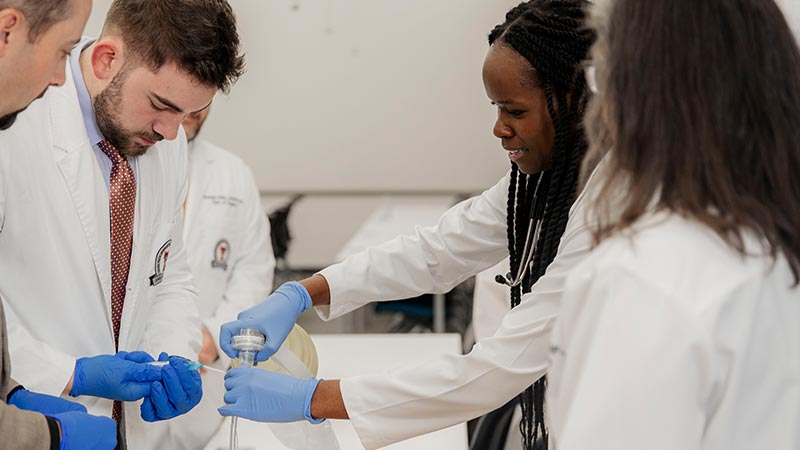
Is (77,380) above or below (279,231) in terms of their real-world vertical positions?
above

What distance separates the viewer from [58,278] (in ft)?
4.71

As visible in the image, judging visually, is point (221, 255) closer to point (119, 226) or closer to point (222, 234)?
point (222, 234)

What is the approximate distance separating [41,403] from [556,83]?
37.5 inches

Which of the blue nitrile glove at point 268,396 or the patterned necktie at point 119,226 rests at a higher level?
the patterned necktie at point 119,226

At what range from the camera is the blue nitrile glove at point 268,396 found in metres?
1.31

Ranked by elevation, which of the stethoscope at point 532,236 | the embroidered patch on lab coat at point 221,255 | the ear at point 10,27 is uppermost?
the ear at point 10,27

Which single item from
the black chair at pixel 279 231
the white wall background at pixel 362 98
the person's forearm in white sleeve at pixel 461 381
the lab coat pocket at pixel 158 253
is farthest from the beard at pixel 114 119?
the white wall background at pixel 362 98

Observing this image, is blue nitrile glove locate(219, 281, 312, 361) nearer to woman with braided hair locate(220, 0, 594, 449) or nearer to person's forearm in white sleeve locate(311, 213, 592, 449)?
woman with braided hair locate(220, 0, 594, 449)

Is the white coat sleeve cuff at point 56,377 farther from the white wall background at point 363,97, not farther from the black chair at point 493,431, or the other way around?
the white wall background at point 363,97

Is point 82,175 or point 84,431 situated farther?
point 82,175

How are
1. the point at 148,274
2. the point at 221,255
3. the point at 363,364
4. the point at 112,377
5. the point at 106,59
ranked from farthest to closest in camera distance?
the point at 221,255, the point at 363,364, the point at 148,274, the point at 106,59, the point at 112,377

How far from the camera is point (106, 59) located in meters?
1.51

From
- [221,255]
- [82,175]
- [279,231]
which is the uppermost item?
[82,175]

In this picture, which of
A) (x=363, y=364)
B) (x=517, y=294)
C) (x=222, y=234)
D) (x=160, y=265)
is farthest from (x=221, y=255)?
(x=517, y=294)
